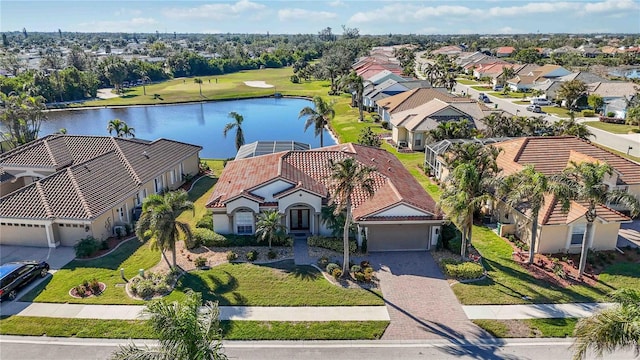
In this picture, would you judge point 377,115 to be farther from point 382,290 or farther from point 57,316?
point 57,316

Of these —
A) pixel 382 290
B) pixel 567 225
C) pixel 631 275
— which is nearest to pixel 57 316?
pixel 382 290

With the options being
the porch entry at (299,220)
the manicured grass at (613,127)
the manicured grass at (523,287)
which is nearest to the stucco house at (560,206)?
the manicured grass at (523,287)

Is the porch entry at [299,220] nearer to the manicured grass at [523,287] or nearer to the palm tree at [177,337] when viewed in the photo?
the manicured grass at [523,287]

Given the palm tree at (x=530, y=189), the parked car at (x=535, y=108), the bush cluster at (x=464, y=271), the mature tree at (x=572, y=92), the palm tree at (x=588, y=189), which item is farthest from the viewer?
the parked car at (x=535, y=108)

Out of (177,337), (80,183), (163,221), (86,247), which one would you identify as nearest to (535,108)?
(163,221)

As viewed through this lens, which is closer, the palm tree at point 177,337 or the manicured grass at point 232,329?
the palm tree at point 177,337

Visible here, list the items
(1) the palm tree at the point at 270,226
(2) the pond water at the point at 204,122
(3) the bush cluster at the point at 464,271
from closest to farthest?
(3) the bush cluster at the point at 464,271
(1) the palm tree at the point at 270,226
(2) the pond water at the point at 204,122
